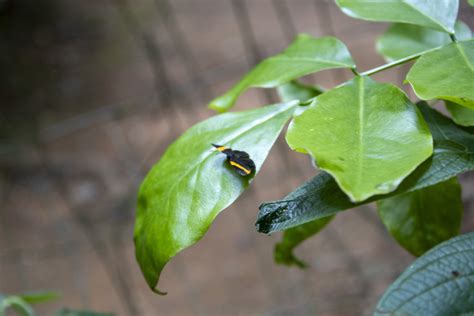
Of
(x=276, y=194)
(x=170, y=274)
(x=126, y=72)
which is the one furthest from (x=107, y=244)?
(x=126, y=72)

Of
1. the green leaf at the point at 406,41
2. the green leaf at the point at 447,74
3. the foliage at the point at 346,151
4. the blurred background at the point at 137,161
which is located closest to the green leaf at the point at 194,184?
the foliage at the point at 346,151

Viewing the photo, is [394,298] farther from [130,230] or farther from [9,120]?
[9,120]

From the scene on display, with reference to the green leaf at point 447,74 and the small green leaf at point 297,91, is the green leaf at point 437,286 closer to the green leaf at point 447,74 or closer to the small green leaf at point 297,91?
the green leaf at point 447,74

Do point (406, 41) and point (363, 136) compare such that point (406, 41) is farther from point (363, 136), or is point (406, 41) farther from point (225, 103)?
point (363, 136)

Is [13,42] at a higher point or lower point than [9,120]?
higher

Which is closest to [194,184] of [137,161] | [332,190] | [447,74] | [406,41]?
[332,190]
